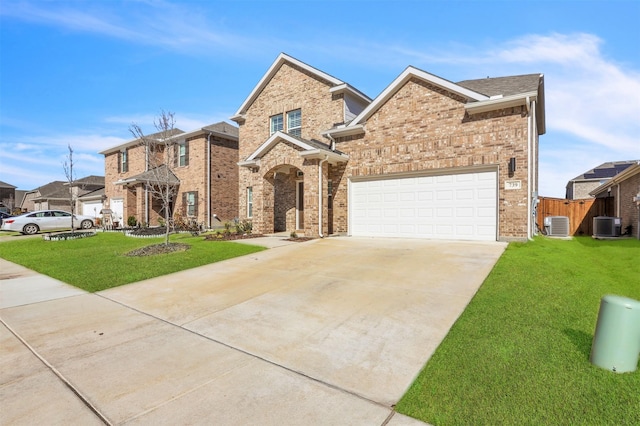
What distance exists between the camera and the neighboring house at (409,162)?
33.3 feet

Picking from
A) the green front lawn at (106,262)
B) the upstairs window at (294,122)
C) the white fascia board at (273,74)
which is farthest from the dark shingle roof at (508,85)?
the green front lawn at (106,262)

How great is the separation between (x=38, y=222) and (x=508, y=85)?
26.9 meters

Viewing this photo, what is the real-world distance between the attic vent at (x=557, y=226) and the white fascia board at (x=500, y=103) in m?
6.12

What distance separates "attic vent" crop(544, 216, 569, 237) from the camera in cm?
1312

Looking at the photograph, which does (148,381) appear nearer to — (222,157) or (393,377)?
(393,377)

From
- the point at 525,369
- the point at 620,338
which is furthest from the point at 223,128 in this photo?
the point at 620,338

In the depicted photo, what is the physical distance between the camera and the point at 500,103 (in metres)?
10.0

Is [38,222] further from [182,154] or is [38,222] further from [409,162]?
[409,162]

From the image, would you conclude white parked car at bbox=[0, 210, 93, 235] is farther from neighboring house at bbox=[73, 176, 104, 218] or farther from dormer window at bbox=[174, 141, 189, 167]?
dormer window at bbox=[174, 141, 189, 167]

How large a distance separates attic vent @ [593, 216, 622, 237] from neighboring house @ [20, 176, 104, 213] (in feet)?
128

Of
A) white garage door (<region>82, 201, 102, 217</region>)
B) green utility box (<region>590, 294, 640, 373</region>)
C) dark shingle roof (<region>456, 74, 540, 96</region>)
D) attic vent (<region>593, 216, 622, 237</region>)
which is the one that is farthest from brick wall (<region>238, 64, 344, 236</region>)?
white garage door (<region>82, 201, 102, 217</region>)

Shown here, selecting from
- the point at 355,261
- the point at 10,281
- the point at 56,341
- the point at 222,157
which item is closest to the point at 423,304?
the point at 355,261

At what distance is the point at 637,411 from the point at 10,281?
1128cm

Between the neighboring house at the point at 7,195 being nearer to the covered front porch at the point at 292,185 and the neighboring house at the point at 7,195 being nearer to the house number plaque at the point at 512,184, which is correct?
the covered front porch at the point at 292,185
